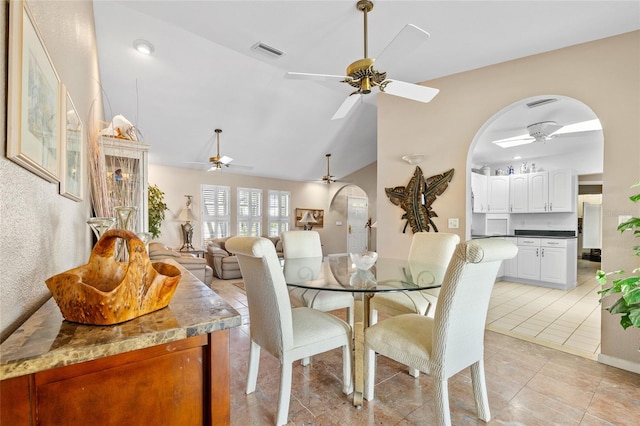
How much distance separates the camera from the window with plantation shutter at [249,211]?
7063mm

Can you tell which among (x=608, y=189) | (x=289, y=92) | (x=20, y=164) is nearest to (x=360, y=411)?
(x=20, y=164)

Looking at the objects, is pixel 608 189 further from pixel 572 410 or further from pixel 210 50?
pixel 210 50

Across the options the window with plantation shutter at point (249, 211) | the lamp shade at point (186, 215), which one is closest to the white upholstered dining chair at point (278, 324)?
the lamp shade at point (186, 215)

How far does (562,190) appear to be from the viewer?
5.12 metres

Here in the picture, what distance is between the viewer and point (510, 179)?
573 cm

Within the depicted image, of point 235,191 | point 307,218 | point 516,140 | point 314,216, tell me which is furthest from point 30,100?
point 314,216

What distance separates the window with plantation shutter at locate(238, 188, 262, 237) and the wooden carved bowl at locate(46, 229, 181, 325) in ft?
20.4

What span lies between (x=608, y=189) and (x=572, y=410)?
1740mm

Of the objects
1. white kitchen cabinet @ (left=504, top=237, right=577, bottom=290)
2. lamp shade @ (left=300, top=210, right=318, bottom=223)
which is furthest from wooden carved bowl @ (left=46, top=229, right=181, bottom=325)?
lamp shade @ (left=300, top=210, right=318, bottom=223)

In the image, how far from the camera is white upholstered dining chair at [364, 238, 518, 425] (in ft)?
4.38

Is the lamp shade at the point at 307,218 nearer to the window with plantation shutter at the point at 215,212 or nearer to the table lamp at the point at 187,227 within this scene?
the window with plantation shutter at the point at 215,212

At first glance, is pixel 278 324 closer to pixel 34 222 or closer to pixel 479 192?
pixel 34 222

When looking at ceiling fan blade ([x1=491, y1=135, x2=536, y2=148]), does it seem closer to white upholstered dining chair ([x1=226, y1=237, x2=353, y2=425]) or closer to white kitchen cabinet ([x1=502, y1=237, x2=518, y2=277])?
white kitchen cabinet ([x1=502, y1=237, x2=518, y2=277])

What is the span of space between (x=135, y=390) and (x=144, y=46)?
3903 millimetres
